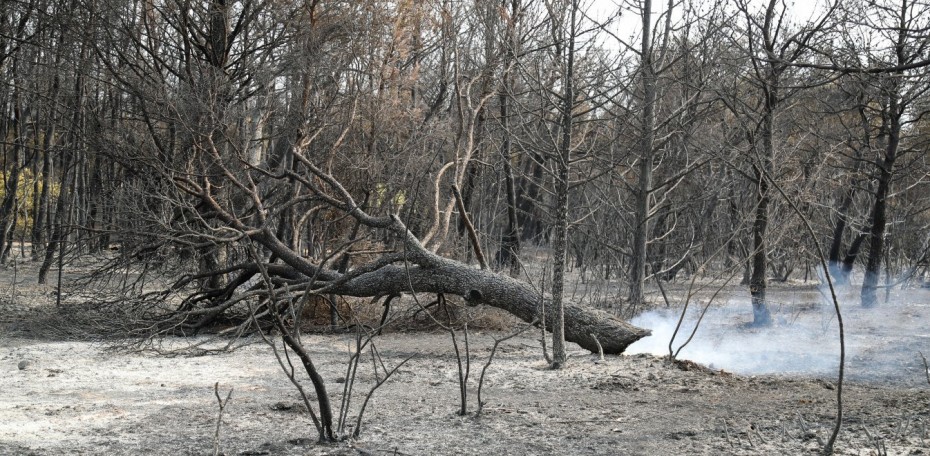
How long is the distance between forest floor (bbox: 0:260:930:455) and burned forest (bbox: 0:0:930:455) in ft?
0.16

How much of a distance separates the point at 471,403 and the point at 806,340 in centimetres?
654

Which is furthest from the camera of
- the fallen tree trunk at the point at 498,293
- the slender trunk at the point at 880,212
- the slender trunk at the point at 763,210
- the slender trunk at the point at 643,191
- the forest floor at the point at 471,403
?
the slender trunk at the point at 880,212

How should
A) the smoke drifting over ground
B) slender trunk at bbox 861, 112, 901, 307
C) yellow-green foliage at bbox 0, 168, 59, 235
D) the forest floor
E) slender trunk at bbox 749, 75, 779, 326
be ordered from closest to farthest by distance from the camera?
the forest floor → the smoke drifting over ground → slender trunk at bbox 749, 75, 779, 326 → slender trunk at bbox 861, 112, 901, 307 → yellow-green foliage at bbox 0, 168, 59, 235

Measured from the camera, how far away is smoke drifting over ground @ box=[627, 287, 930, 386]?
10.4 metres

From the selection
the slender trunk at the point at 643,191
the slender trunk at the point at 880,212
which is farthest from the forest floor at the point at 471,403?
the slender trunk at the point at 880,212

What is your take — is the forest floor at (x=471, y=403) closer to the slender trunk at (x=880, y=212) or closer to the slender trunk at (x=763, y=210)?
the slender trunk at (x=763, y=210)

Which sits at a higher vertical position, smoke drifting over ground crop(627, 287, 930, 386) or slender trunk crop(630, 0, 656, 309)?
slender trunk crop(630, 0, 656, 309)

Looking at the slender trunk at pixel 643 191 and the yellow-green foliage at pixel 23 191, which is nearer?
the slender trunk at pixel 643 191

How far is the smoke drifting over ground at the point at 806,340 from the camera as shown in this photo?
10.4 meters

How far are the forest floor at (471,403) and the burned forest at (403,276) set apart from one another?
0.05m

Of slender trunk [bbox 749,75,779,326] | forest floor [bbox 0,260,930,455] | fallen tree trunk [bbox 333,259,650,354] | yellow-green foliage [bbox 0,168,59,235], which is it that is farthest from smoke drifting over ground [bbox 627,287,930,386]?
yellow-green foliage [bbox 0,168,59,235]

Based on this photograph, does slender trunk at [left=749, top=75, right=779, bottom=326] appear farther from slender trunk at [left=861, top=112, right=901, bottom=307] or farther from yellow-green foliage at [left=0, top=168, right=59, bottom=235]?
yellow-green foliage at [left=0, top=168, right=59, bottom=235]

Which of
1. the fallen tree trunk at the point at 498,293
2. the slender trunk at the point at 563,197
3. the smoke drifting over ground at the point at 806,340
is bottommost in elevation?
the smoke drifting over ground at the point at 806,340

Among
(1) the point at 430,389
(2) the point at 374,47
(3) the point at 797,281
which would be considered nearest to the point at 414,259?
(1) the point at 430,389
